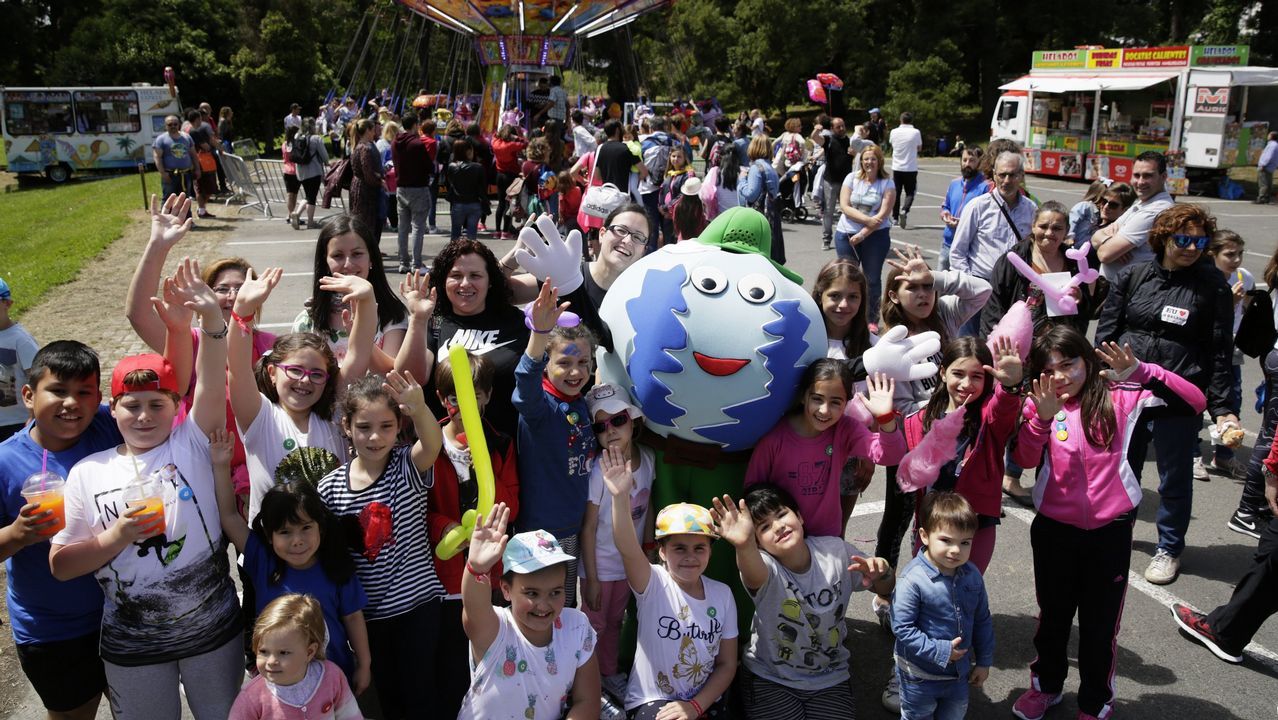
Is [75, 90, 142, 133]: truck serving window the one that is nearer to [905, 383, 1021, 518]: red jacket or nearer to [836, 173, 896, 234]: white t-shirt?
[836, 173, 896, 234]: white t-shirt

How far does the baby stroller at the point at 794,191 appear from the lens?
1510 centimetres

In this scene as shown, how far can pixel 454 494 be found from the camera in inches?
132

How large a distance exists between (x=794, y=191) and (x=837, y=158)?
2.67 m

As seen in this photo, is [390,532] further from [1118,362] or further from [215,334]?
[1118,362]

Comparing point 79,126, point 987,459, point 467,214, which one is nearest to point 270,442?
point 987,459

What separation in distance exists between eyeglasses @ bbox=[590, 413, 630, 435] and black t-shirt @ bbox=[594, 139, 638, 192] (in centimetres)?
769

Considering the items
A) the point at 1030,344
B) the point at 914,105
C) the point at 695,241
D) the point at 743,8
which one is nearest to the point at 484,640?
the point at 695,241

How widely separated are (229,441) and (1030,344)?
9.83 ft

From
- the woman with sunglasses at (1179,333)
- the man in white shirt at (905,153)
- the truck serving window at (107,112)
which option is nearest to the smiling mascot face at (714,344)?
the woman with sunglasses at (1179,333)

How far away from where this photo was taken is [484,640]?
2934 millimetres

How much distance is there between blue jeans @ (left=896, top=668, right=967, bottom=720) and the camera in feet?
10.6

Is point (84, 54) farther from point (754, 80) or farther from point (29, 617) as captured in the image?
point (29, 617)

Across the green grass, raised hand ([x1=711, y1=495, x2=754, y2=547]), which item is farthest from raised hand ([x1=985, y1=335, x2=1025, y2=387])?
the green grass

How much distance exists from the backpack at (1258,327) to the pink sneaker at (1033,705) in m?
2.52
